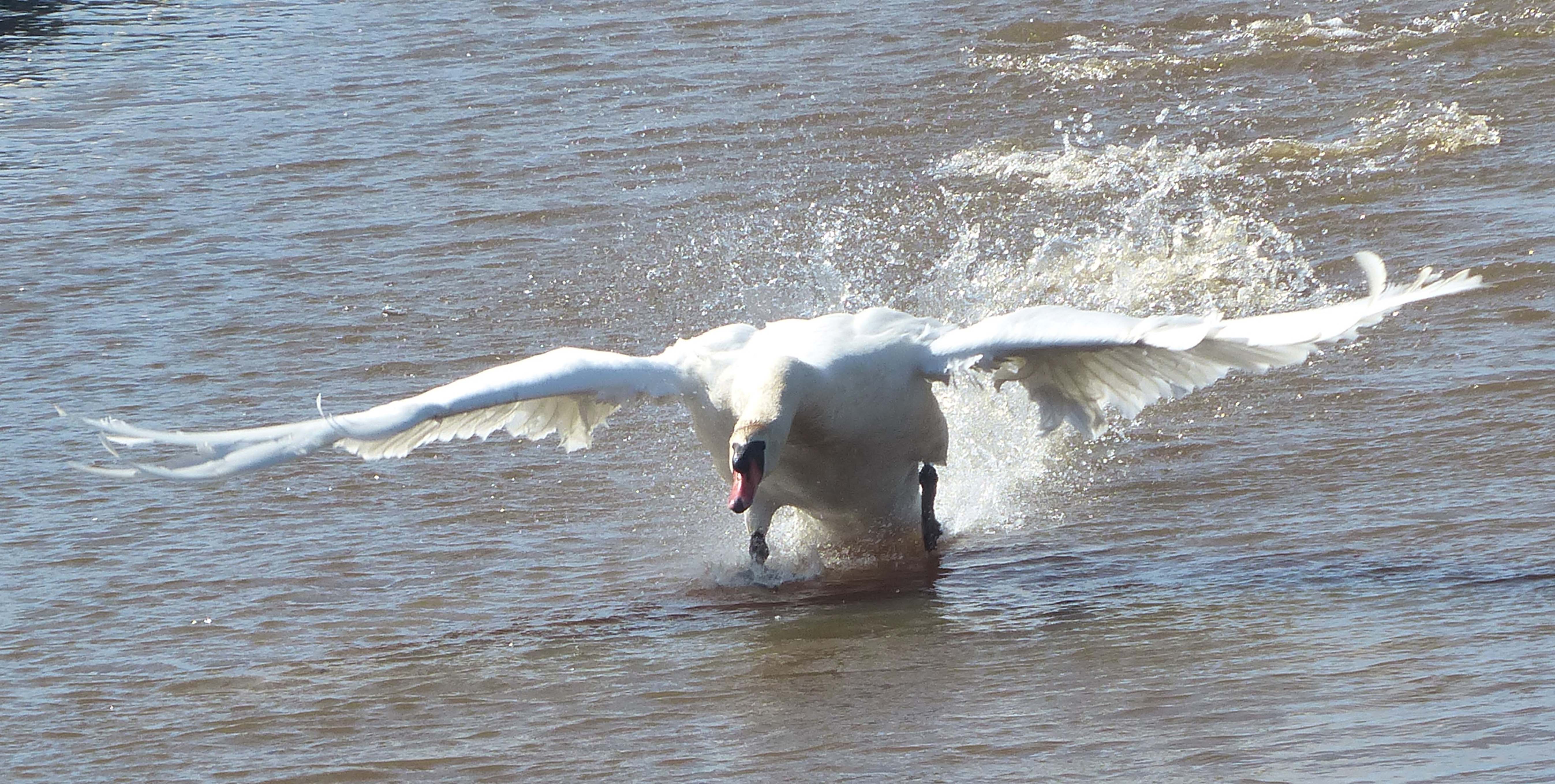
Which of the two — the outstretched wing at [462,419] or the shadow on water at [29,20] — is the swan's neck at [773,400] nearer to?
the outstretched wing at [462,419]

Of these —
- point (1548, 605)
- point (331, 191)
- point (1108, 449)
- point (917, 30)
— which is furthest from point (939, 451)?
point (917, 30)

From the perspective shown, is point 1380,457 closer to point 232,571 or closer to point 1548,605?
point 1548,605

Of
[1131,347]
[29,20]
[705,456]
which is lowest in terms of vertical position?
[29,20]

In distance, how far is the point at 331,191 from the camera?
13.6 meters

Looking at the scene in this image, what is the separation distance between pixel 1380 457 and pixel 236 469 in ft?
13.5

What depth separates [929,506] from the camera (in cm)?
745

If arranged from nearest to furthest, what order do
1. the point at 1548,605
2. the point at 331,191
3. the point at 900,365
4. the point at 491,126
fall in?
the point at 1548,605, the point at 900,365, the point at 331,191, the point at 491,126

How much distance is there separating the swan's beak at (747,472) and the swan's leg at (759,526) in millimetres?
640

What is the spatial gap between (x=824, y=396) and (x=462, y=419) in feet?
4.50

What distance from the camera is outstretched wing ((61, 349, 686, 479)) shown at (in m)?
6.29

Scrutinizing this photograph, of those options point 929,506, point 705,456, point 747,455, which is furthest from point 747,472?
point 705,456

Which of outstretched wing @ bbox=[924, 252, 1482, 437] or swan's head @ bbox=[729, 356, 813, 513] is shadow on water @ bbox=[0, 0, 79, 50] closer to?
swan's head @ bbox=[729, 356, 813, 513]

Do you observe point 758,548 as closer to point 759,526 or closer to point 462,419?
point 759,526

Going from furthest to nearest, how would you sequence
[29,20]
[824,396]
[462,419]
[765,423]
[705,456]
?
[29,20] → [705,456] → [462,419] → [824,396] → [765,423]
